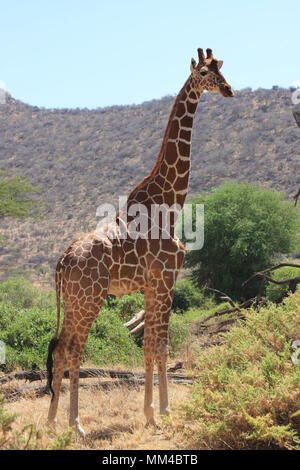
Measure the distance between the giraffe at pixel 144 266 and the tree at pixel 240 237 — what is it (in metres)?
12.4

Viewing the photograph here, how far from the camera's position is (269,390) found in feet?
19.4

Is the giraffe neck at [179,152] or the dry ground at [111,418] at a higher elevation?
the giraffe neck at [179,152]

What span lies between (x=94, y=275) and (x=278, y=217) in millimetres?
15519

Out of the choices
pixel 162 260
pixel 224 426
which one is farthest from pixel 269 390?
pixel 162 260

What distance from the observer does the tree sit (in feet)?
66.4

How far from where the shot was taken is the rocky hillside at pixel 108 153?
36.3m

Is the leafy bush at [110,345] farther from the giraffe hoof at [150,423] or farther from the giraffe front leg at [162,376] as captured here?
the giraffe hoof at [150,423]

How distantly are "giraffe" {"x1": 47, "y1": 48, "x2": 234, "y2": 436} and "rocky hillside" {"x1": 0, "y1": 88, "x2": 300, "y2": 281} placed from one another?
84.3 ft

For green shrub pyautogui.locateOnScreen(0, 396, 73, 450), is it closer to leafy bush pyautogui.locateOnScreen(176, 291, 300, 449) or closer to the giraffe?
the giraffe

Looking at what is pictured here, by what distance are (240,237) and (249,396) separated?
14.7 m

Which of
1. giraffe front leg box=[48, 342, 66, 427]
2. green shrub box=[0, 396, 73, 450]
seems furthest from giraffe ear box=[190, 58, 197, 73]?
green shrub box=[0, 396, 73, 450]

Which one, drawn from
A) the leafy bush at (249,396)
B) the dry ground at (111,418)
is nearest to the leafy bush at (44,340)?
the dry ground at (111,418)

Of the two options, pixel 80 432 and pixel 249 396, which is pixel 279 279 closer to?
pixel 80 432

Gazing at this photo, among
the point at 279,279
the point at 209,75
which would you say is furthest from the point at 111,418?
the point at 279,279
